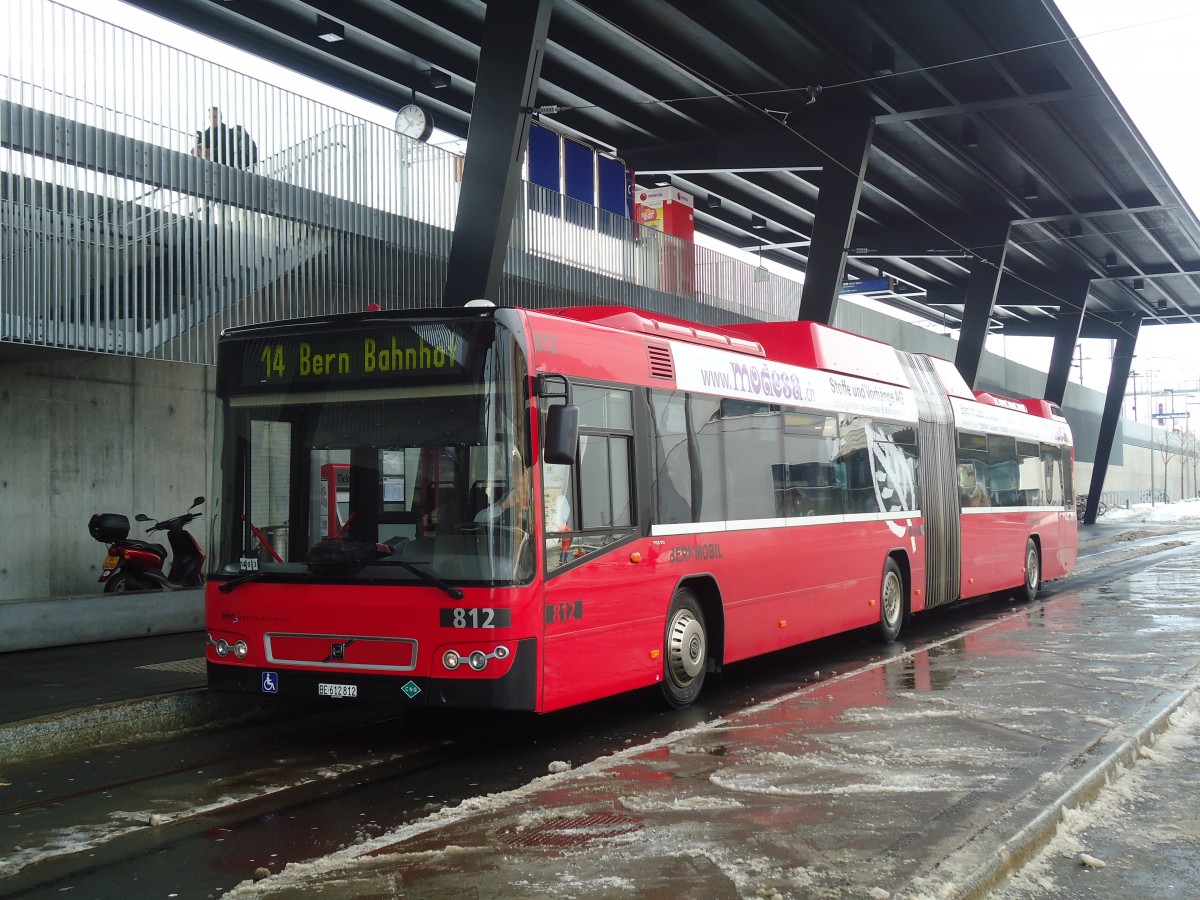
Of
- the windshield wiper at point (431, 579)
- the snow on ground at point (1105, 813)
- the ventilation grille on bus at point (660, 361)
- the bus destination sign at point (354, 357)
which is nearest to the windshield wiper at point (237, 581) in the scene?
the windshield wiper at point (431, 579)

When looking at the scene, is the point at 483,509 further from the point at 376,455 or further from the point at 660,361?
the point at 660,361

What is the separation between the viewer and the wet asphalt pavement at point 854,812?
199 inches

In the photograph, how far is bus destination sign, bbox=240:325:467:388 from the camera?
7.72 m

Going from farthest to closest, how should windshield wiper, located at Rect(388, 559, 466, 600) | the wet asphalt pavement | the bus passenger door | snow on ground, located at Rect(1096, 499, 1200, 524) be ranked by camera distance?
snow on ground, located at Rect(1096, 499, 1200, 524) → the bus passenger door → windshield wiper, located at Rect(388, 559, 466, 600) → the wet asphalt pavement

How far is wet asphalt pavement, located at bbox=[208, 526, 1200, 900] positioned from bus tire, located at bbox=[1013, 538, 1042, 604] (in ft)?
30.0

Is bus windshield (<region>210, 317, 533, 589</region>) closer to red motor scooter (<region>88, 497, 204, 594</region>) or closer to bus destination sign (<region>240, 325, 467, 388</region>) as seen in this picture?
bus destination sign (<region>240, 325, 467, 388</region>)

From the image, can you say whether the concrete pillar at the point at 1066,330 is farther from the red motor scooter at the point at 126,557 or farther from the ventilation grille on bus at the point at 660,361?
the ventilation grille on bus at the point at 660,361

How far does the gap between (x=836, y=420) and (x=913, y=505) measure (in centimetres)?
255

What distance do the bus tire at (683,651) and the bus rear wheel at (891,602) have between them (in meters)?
4.56

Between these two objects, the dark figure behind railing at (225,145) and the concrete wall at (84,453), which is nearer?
the dark figure behind railing at (225,145)

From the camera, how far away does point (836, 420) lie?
12633 mm

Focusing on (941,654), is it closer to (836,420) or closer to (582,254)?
(836,420)

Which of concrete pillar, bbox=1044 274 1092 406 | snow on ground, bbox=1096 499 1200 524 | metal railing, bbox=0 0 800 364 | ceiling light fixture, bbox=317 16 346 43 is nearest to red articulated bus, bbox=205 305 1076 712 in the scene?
metal railing, bbox=0 0 800 364

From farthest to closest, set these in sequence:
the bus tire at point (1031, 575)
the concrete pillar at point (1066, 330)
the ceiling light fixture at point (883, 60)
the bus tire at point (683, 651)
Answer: the concrete pillar at point (1066, 330), the bus tire at point (1031, 575), the ceiling light fixture at point (883, 60), the bus tire at point (683, 651)
